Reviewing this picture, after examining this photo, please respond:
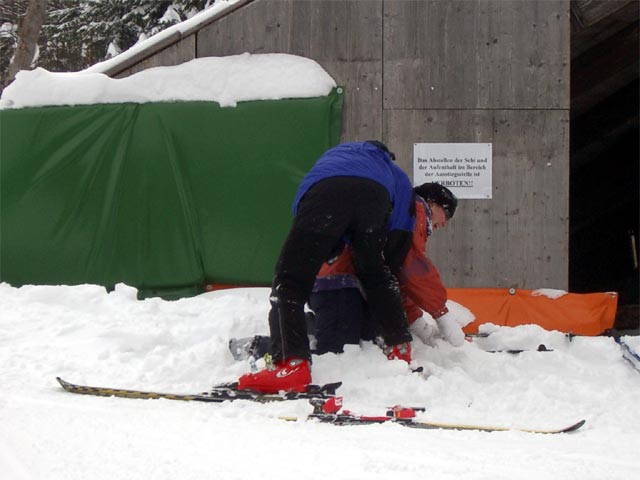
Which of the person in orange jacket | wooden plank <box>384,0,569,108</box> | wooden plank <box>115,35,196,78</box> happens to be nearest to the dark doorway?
wooden plank <box>384,0,569,108</box>

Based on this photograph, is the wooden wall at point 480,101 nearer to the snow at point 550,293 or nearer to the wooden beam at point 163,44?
the snow at point 550,293

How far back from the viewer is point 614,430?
3209mm

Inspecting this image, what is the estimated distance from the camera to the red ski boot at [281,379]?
3598 millimetres

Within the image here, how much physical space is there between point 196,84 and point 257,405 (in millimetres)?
4500

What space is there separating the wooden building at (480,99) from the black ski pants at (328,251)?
2.94 m

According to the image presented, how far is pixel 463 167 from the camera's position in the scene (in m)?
6.84

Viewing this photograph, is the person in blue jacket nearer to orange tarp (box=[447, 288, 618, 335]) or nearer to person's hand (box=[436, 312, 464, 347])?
person's hand (box=[436, 312, 464, 347])

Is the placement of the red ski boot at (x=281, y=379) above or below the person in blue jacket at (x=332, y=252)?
below

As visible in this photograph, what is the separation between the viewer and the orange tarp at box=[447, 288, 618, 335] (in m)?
6.57

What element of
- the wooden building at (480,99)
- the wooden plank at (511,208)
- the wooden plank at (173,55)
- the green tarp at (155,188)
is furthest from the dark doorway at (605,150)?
the wooden plank at (173,55)

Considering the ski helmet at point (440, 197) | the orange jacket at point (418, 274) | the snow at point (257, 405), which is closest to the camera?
the snow at point (257, 405)

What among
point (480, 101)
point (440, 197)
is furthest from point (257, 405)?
point (480, 101)

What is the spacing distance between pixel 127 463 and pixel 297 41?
5.38 meters

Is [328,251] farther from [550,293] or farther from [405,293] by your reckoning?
[550,293]
